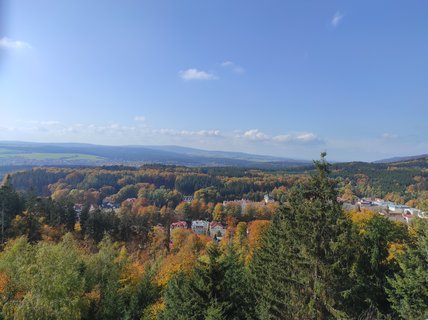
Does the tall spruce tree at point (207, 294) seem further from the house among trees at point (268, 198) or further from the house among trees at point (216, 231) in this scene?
the house among trees at point (268, 198)

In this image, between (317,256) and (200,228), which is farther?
(200,228)

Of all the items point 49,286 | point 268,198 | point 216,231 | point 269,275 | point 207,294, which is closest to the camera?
point 207,294

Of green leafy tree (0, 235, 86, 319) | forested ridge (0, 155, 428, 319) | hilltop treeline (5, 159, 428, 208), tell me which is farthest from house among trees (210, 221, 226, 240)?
green leafy tree (0, 235, 86, 319)

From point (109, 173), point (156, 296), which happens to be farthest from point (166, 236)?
point (109, 173)

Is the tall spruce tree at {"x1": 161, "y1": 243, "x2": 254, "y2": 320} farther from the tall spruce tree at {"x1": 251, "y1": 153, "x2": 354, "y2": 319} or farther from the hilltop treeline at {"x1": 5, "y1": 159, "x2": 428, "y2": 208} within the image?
the hilltop treeline at {"x1": 5, "y1": 159, "x2": 428, "y2": 208}

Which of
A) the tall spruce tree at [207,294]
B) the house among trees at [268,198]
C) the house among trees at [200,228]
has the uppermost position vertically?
the tall spruce tree at [207,294]

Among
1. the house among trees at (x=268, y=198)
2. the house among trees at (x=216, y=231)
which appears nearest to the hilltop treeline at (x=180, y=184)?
the house among trees at (x=268, y=198)

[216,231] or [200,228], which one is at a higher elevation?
[216,231]

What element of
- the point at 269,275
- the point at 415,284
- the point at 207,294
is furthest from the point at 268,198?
the point at 207,294

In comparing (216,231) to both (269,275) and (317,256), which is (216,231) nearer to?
(269,275)
